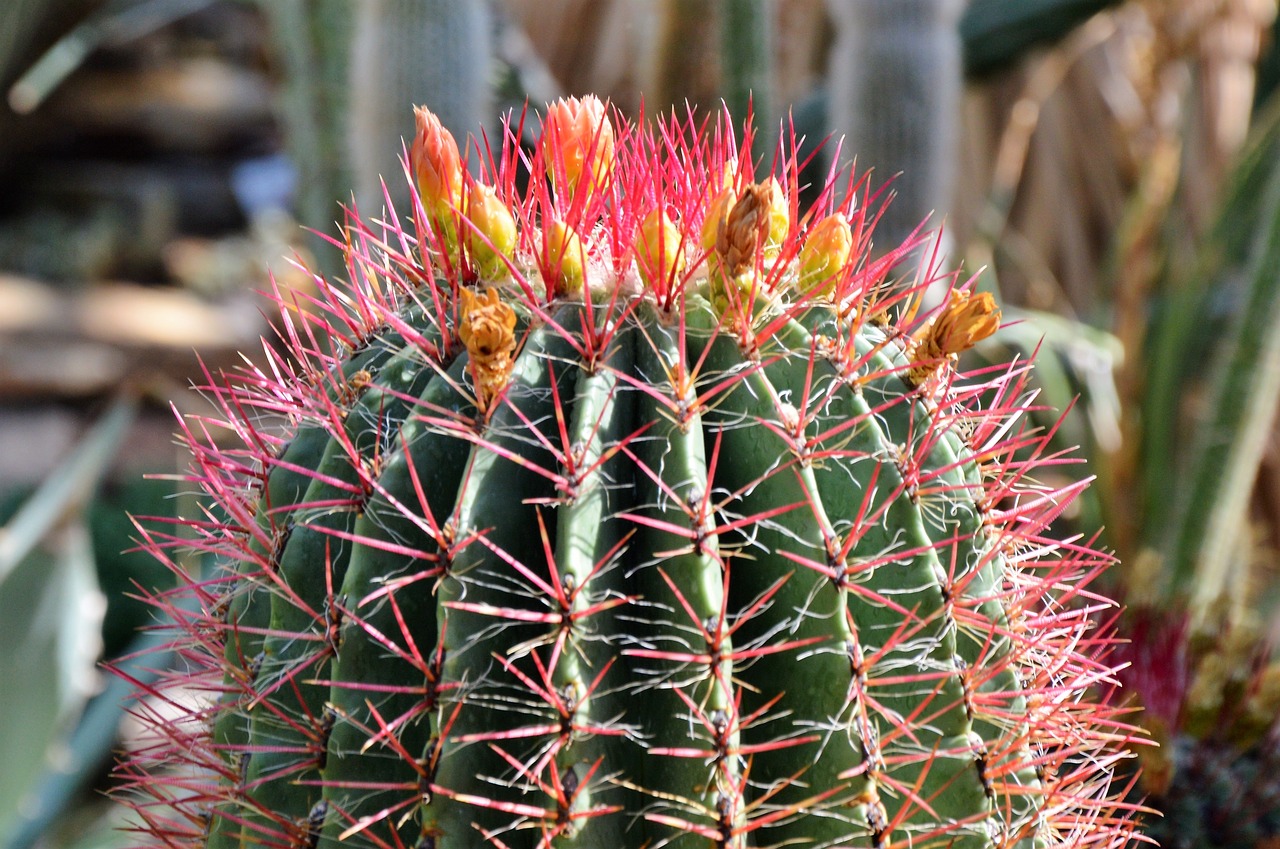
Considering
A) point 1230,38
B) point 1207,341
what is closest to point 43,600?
point 1207,341

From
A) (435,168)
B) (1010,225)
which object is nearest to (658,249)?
(435,168)

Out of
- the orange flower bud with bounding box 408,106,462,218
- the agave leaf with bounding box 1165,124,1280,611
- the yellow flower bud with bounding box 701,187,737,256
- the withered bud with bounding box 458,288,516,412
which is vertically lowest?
the withered bud with bounding box 458,288,516,412

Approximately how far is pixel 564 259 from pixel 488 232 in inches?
1.8

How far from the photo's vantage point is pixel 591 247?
69 cm

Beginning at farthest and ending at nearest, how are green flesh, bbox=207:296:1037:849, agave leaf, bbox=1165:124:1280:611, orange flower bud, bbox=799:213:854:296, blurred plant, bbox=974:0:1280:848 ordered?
agave leaf, bbox=1165:124:1280:611, blurred plant, bbox=974:0:1280:848, orange flower bud, bbox=799:213:854:296, green flesh, bbox=207:296:1037:849

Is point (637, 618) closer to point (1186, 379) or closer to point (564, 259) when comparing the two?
point (564, 259)

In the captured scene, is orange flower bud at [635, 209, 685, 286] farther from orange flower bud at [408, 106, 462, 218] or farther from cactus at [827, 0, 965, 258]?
cactus at [827, 0, 965, 258]

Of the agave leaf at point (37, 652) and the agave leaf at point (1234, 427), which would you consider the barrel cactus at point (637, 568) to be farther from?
the agave leaf at point (1234, 427)

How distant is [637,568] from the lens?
1.88ft

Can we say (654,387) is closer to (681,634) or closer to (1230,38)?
(681,634)

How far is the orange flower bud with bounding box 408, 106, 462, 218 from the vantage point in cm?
69

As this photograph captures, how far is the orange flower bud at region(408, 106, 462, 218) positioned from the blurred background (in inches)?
7.3

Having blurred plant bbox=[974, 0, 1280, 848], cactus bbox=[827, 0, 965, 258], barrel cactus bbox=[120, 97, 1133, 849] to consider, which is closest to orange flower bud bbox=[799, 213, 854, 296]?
barrel cactus bbox=[120, 97, 1133, 849]

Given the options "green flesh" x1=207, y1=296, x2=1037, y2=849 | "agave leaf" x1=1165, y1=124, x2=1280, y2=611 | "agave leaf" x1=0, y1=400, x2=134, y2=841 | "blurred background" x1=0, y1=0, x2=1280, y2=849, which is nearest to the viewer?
"green flesh" x1=207, y1=296, x2=1037, y2=849
